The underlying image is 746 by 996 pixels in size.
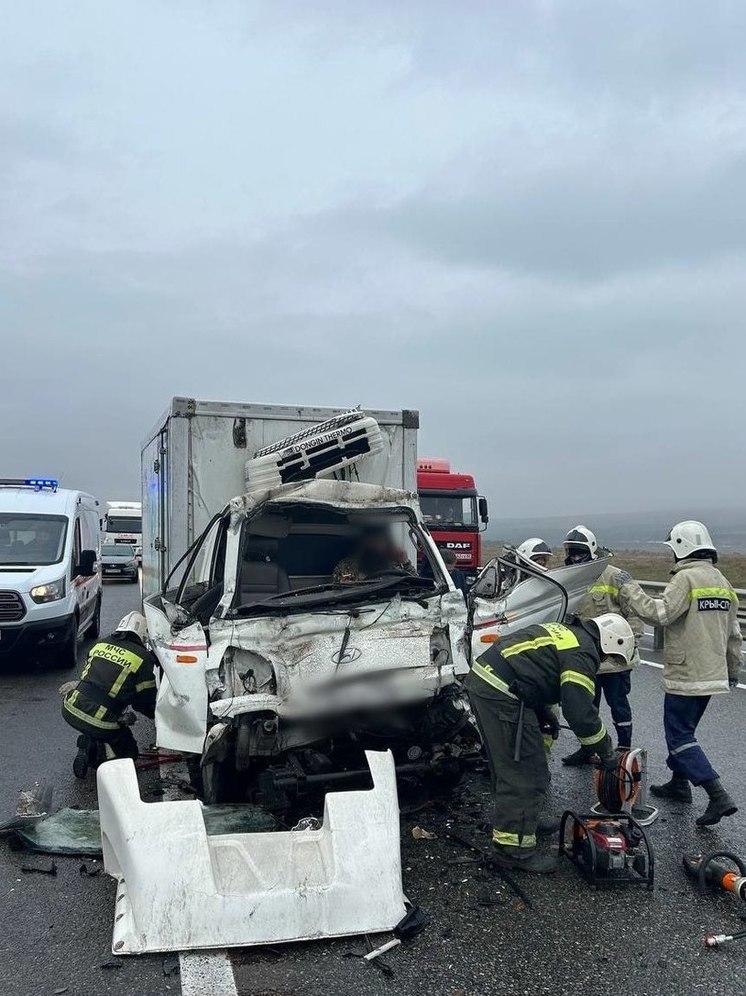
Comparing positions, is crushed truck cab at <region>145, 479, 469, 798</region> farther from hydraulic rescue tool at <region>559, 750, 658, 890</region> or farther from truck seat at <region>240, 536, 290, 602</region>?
hydraulic rescue tool at <region>559, 750, 658, 890</region>

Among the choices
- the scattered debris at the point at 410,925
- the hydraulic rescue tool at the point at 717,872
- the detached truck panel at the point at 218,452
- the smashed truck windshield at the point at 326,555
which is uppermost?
the detached truck panel at the point at 218,452

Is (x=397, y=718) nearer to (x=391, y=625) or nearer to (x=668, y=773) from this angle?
(x=391, y=625)

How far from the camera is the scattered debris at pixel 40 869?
4.48m

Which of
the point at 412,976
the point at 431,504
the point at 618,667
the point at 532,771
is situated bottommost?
the point at 412,976

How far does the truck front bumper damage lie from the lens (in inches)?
144

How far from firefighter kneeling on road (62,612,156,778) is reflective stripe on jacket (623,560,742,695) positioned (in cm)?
338

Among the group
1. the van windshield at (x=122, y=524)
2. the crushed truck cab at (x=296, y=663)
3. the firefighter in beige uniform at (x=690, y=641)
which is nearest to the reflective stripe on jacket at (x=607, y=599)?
the firefighter in beige uniform at (x=690, y=641)

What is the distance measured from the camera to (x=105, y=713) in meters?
5.79

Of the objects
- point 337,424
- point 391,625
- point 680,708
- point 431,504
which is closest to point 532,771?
point 391,625

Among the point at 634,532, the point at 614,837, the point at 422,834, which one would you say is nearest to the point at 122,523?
the point at 422,834

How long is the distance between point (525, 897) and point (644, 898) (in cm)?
56

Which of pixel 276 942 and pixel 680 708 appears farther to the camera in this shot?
pixel 680 708

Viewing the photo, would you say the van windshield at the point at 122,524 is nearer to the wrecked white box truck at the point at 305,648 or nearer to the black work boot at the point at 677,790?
the wrecked white box truck at the point at 305,648

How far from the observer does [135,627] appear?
6.16 metres
